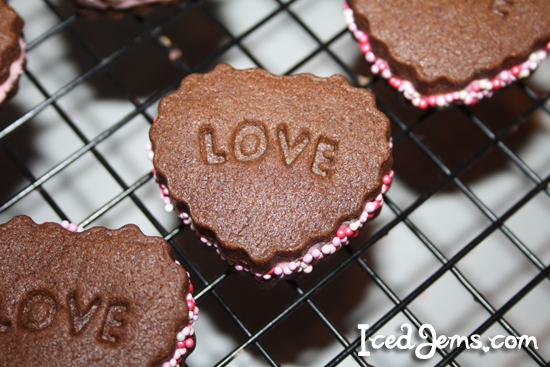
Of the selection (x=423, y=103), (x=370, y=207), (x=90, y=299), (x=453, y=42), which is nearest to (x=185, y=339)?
(x=90, y=299)

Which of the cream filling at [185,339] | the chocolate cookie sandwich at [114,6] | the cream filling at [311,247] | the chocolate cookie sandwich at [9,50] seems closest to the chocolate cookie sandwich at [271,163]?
the cream filling at [311,247]

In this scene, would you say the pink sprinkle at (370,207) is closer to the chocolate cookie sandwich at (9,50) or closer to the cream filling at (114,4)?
the cream filling at (114,4)

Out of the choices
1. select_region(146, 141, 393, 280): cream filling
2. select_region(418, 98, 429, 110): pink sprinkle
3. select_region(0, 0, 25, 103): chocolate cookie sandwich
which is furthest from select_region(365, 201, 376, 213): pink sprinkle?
select_region(0, 0, 25, 103): chocolate cookie sandwich

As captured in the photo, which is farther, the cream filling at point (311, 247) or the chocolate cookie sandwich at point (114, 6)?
the chocolate cookie sandwich at point (114, 6)

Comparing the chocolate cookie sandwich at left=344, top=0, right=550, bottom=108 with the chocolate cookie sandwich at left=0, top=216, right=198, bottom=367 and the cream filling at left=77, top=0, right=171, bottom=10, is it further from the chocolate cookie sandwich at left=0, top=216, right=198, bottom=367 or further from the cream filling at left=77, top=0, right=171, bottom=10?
the chocolate cookie sandwich at left=0, top=216, right=198, bottom=367

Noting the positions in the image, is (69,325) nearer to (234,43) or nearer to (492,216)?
(234,43)
